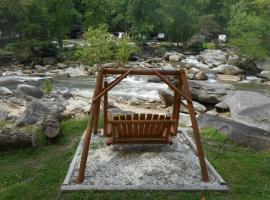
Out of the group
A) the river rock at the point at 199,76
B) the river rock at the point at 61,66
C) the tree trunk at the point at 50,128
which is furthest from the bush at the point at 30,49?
the tree trunk at the point at 50,128

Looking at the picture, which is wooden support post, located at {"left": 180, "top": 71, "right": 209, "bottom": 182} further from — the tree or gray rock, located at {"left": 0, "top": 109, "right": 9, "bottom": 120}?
the tree

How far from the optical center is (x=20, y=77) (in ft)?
84.7

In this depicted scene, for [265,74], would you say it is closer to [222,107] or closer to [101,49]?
[101,49]

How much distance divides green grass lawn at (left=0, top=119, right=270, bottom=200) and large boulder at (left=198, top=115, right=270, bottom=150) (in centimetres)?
21

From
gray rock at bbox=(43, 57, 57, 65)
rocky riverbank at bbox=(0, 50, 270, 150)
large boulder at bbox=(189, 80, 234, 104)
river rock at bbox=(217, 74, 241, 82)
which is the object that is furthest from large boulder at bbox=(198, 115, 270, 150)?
gray rock at bbox=(43, 57, 57, 65)

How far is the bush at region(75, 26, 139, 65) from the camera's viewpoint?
27.5 m

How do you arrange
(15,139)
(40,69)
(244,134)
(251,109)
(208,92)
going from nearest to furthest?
(15,139) → (244,134) → (251,109) → (208,92) → (40,69)

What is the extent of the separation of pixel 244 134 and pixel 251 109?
161 inches

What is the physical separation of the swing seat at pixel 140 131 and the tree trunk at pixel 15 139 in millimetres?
1786

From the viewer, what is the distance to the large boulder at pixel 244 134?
802 cm

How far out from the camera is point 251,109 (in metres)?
12.1

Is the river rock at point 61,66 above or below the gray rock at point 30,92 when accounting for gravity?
below

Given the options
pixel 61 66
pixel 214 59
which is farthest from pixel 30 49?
pixel 214 59

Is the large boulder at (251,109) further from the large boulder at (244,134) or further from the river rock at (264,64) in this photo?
the river rock at (264,64)
